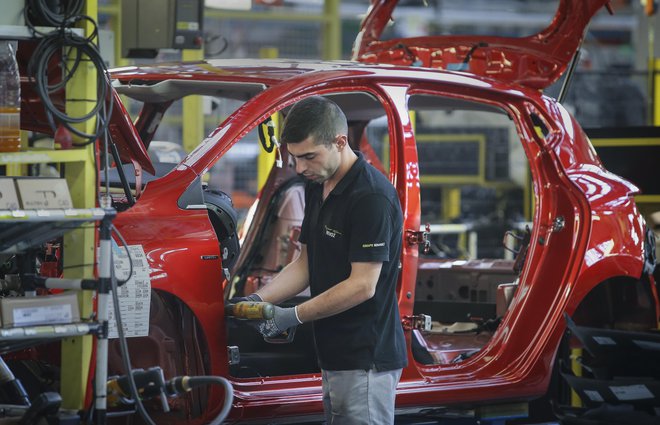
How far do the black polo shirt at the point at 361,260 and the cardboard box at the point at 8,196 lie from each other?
1160mm

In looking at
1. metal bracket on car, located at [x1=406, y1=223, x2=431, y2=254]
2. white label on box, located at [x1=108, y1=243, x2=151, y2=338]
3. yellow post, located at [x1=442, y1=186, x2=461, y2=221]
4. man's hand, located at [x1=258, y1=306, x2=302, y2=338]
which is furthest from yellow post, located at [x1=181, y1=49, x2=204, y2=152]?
man's hand, located at [x1=258, y1=306, x2=302, y2=338]

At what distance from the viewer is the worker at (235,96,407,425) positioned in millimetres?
4082

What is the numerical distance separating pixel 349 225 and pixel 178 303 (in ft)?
2.62

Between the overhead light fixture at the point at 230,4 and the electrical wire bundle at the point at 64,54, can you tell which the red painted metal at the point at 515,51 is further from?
the overhead light fixture at the point at 230,4

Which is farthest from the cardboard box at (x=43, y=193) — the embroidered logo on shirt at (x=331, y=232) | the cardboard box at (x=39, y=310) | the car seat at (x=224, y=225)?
the car seat at (x=224, y=225)

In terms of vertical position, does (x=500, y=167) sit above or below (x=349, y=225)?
below

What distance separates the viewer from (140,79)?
212 inches

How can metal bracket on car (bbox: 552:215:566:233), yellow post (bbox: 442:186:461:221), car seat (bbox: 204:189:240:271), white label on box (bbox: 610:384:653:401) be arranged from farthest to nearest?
yellow post (bbox: 442:186:461:221) < metal bracket on car (bbox: 552:215:566:233) < white label on box (bbox: 610:384:653:401) < car seat (bbox: 204:189:240:271)

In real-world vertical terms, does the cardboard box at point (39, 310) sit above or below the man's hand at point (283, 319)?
above

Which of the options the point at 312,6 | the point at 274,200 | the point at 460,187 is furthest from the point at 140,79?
the point at 312,6

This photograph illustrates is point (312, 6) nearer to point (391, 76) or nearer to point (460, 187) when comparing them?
point (460, 187)

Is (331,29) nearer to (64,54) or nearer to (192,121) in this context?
(192,121)

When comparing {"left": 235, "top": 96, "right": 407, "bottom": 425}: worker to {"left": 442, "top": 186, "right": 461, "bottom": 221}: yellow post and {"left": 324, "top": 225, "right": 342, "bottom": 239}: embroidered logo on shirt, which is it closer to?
{"left": 324, "top": 225, "right": 342, "bottom": 239}: embroidered logo on shirt

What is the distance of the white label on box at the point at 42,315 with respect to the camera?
3.54 m
